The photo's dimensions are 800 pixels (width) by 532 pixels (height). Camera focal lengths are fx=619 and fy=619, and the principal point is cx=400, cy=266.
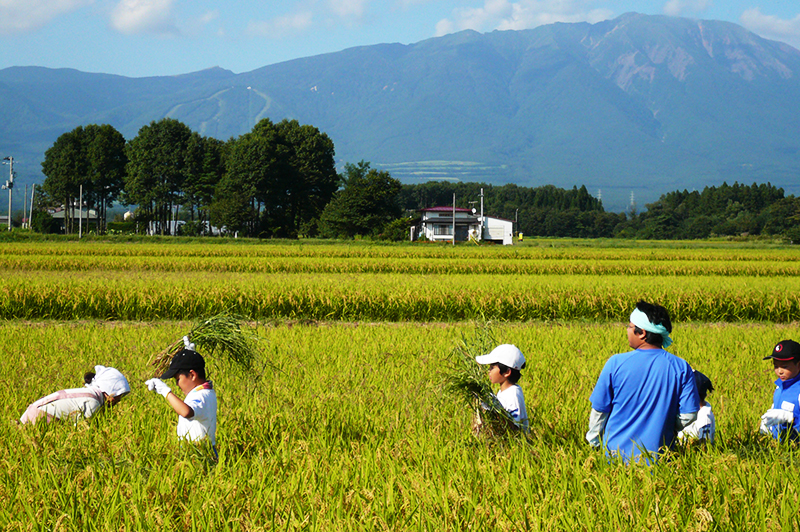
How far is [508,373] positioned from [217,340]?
2.22 meters

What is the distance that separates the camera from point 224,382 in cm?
712

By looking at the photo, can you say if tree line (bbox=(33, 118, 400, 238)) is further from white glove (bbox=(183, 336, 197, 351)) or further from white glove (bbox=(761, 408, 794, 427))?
white glove (bbox=(761, 408, 794, 427))

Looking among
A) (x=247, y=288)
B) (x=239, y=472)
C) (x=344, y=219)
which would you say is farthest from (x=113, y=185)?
(x=239, y=472)

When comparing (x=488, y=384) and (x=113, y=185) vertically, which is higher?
(x=113, y=185)

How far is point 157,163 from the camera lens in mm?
80375

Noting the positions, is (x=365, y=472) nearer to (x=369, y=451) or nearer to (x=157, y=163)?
(x=369, y=451)

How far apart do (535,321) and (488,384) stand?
12.7 meters

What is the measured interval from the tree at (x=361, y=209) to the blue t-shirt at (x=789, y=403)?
227 ft

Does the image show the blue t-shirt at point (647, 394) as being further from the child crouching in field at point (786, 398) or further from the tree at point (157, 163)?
the tree at point (157, 163)

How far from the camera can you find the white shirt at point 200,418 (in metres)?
4.25

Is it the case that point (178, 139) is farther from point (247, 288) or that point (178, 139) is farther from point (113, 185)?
point (247, 288)

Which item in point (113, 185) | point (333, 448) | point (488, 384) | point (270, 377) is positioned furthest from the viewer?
point (113, 185)

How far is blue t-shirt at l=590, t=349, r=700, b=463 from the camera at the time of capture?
4207mm

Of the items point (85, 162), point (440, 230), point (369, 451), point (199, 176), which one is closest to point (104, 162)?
point (85, 162)
